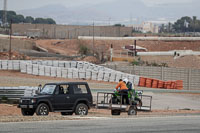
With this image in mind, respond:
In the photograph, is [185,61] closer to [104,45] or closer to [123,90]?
[104,45]

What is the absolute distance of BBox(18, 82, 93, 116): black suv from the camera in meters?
21.2

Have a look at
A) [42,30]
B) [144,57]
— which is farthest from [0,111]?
[42,30]

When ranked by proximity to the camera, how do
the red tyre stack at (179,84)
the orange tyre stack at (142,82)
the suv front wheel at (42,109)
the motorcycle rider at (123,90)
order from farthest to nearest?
1. the red tyre stack at (179,84)
2. the orange tyre stack at (142,82)
3. the motorcycle rider at (123,90)
4. the suv front wheel at (42,109)

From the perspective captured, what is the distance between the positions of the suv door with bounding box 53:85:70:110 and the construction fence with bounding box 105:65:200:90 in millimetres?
31448

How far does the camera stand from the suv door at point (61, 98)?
21578 millimetres

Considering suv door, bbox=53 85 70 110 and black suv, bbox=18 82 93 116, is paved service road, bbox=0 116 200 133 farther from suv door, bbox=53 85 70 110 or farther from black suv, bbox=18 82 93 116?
suv door, bbox=53 85 70 110

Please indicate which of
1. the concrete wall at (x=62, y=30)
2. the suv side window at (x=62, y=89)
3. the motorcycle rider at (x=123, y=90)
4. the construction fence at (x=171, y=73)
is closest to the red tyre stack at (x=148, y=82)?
the construction fence at (x=171, y=73)

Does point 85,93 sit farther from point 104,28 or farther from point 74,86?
point 104,28

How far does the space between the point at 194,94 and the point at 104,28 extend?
88.6 metres

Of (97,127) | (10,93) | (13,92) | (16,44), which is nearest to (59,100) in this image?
(97,127)

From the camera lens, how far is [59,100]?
2167 cm

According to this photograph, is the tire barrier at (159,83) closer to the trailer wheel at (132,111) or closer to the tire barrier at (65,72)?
the tire barrier at (65,72)

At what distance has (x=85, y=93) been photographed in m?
22.3

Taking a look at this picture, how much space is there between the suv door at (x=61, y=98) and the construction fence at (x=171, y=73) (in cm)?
3145
